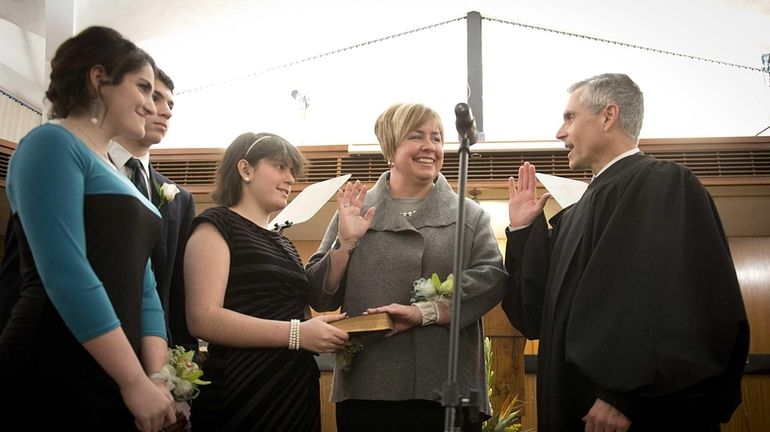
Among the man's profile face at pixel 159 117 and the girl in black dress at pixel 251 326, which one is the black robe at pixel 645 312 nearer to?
the girl in black dress at pixel 251 326

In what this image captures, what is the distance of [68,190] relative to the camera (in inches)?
52.8

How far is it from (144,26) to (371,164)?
250cm

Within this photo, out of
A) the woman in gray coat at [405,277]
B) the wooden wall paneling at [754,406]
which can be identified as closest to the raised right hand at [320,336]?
the woman in gray coat at [405,277]

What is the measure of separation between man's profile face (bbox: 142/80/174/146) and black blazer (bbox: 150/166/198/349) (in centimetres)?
13

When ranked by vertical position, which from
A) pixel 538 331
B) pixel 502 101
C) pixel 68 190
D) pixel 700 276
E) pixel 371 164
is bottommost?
pixel 538 331

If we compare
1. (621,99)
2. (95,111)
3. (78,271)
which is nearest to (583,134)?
(621,99)

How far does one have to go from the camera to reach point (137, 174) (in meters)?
2.14

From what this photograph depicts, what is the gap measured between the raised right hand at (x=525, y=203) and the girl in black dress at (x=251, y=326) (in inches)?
27.8

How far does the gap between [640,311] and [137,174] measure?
1506 mm

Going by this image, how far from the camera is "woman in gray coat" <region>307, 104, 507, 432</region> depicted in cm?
192

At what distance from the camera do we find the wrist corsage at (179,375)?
1534mm

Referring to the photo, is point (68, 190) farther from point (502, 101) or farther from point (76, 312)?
point (502, 101)

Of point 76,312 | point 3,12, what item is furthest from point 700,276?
point 3,12

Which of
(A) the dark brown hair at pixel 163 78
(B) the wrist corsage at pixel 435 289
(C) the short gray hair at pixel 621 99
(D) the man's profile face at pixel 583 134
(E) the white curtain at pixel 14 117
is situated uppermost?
(E) the white curtain at pixel 14 117
